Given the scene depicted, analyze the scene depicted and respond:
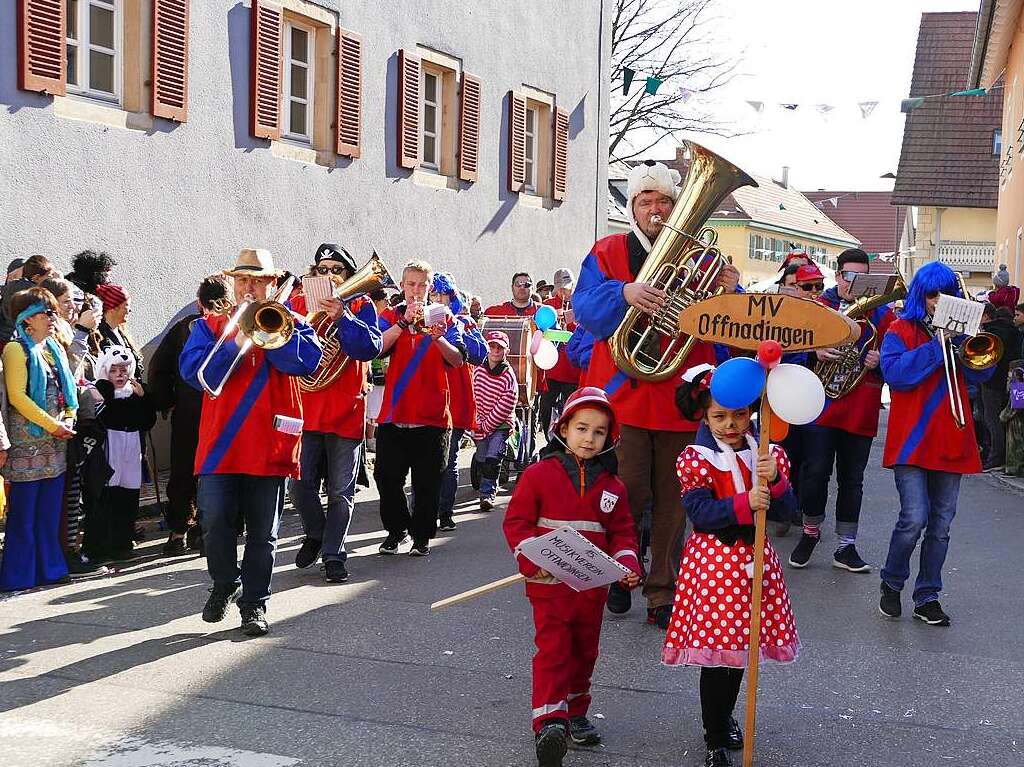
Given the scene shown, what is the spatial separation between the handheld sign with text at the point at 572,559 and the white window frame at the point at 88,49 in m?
8.29

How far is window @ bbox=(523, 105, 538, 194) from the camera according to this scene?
21.4m

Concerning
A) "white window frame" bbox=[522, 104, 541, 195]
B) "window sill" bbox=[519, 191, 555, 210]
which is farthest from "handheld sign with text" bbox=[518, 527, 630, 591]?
"white window frame" bbox=[522, 104, 541, 195]

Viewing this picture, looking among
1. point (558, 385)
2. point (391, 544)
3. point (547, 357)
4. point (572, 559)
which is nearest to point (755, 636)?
point (572, 559)

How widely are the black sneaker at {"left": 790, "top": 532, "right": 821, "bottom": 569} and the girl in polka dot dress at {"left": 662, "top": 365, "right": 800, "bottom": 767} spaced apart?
153 inches

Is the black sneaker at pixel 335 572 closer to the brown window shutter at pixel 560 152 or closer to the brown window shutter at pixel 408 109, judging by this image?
the brown window shutter at pixel 408 109

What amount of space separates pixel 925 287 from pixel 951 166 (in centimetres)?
3331

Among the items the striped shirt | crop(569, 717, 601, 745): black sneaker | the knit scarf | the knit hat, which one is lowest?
crop(569, 717, 601, 745): black sneaker

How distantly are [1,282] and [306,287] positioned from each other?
165 inches

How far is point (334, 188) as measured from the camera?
51.2 ft

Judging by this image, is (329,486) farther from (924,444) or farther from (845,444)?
(924,444)

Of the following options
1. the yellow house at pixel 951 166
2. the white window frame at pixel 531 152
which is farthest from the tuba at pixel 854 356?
the yellow house at pixel 951 166

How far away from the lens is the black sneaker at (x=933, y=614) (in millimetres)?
7340

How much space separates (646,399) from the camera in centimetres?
693

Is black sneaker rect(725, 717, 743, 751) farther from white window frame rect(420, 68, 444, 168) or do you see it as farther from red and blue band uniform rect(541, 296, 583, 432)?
white window frame rect(420, 68, 444, 168)
